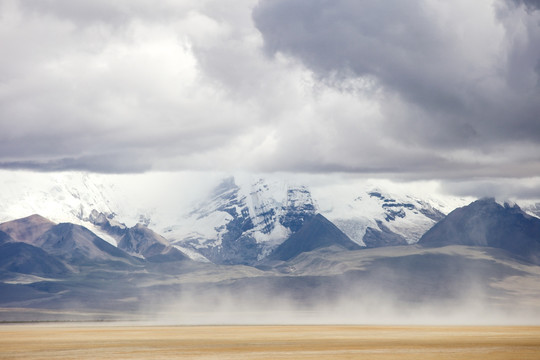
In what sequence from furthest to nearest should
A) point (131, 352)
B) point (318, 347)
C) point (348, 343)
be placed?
point (348, 343) < point (318, 347) < point (131, 352)

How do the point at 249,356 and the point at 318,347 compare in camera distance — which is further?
the point at 318,347

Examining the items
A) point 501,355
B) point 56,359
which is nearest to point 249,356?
point 56,359

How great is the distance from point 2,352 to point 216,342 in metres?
42.8

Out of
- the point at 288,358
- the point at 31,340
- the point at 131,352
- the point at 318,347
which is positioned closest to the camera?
the point at 288,358

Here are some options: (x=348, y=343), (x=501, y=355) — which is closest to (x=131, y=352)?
(x=348, y=343)

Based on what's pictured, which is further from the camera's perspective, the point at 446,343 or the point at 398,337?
the point at 398,337

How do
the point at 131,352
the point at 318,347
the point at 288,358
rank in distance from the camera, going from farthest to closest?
the point at 318,347 → the point at 131,352 → the point at 288,358

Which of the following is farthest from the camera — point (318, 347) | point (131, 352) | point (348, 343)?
point (348, 343)

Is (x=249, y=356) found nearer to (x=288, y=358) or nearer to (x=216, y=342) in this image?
(x=288, y=358)

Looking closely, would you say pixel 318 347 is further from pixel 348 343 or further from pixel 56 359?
pixel 56 359

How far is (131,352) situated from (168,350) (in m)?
7.17

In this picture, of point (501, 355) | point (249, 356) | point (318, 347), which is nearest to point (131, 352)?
point (249, 356)

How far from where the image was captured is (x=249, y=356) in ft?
423

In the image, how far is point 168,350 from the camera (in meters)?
141
